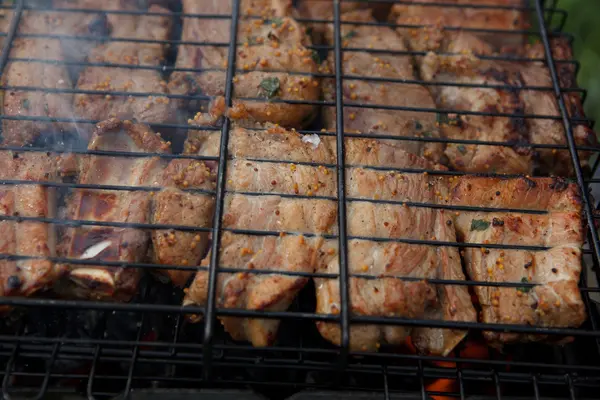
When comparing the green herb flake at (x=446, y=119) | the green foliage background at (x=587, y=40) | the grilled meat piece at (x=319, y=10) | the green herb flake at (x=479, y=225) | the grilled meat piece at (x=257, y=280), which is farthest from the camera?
the green foliage background at (x=587, y=40)

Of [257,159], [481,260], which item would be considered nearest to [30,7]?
[257,159]

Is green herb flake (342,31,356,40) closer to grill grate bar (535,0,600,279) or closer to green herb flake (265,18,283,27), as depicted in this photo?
green herb flake (265,18,283,27)

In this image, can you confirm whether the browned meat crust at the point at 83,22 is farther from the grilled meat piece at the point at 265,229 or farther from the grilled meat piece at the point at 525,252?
the grilled meat piece at the point at 525,252

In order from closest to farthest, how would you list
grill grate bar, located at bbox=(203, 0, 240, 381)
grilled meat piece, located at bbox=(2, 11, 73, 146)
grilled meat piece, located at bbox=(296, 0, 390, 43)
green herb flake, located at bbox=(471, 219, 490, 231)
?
grill grate bar, located at bbox=(203, 0, 240, 381)
green herb flake, located at bbox=(471, 219, 490, 231)
grilled meat piece, located at bbox=(2, 11, 73, 146)
grilled meat piece, located at bbox=(296, 0, 390, 43)

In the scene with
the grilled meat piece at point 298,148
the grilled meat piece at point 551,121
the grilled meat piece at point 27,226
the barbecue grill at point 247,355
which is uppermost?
the grilled meat piece at point 551,121

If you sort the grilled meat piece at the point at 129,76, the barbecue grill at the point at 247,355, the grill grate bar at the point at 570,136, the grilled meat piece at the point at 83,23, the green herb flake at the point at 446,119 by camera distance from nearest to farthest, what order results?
the barbecue grill at the point at 247,355 → the grill grate bar at the point at 570,136 → the grilled meat piece at the point at 129,76 → the green herb flake at the point at 446,119 → the grilled meat piece at the point at 83,23

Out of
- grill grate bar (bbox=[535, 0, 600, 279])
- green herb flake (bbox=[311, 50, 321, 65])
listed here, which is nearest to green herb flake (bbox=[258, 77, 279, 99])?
green herb flake (bbox=[311, 50, 321, 65])

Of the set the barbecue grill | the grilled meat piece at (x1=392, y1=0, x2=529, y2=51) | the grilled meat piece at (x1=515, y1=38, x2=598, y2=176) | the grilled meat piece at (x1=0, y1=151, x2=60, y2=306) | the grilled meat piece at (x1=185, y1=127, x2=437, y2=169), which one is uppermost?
the grilled meat piece at (x1=392, y1=0, x2=529, y2=51)

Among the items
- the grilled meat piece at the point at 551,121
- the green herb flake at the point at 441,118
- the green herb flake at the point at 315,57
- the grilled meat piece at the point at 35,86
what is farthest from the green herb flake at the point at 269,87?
the grilled meat piece at the point at 551,121
